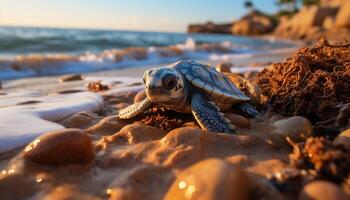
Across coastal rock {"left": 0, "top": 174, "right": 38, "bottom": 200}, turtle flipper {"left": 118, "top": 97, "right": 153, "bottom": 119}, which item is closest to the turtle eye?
turtle flipper {"left": 118, "top": 97, "right": 153, "bottom": 119}

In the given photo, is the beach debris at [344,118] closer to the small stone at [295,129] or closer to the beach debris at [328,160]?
the small stone at [295,129]

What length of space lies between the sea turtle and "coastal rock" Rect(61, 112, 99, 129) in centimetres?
36

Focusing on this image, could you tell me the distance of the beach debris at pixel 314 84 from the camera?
3252mm

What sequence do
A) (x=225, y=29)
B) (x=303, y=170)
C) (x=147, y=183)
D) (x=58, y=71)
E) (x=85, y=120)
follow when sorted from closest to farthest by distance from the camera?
(x=303, y=170)
(x=147, y=183)
(x=85, y=120)
(x=58, y=71)
(x=225, y=29)

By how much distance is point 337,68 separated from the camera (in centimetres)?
376

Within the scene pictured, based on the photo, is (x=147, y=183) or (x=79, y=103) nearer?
(x=147, y=183)

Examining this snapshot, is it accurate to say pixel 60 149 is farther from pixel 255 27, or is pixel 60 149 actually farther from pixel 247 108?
pixel 255 27

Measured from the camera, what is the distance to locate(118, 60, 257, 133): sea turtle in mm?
3072

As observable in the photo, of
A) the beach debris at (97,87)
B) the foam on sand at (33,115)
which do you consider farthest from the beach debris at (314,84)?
the beach debris at (97,87)

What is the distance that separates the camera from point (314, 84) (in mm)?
3451

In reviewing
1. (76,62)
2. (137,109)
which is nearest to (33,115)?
(137,109)

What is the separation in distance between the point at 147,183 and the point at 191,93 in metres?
1.45

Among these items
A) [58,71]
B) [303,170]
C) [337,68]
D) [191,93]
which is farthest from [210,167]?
[58,71]

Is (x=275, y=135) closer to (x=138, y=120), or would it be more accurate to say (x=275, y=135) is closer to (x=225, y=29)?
(x=138, y=120)
